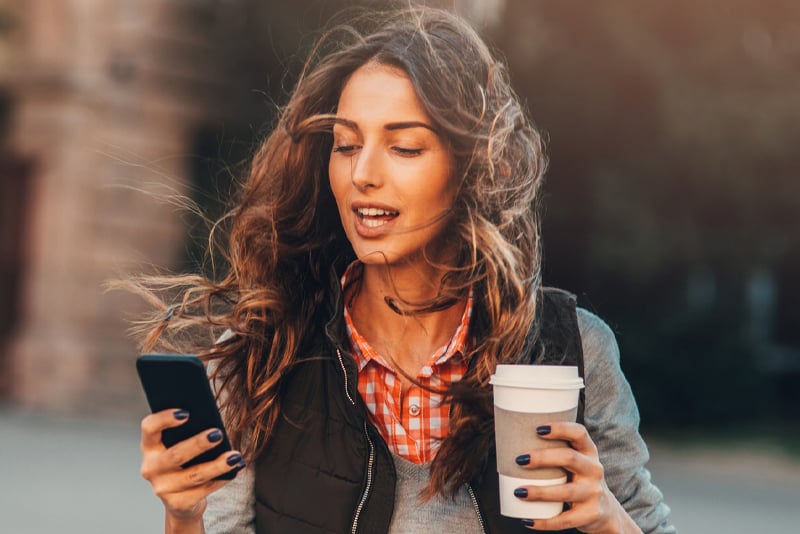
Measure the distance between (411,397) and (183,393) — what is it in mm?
706

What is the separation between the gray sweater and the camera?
2.54m

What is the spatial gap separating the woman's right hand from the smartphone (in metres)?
0.01

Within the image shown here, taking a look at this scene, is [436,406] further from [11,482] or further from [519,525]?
[11,482]

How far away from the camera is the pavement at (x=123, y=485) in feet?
26.4

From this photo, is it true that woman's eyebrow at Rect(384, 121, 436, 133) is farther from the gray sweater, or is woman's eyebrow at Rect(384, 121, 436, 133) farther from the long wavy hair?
the gray sweater

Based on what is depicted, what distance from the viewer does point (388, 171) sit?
2602mm

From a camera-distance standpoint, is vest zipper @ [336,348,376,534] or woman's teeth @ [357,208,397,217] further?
woman's teeth @ [357,208,397,217]

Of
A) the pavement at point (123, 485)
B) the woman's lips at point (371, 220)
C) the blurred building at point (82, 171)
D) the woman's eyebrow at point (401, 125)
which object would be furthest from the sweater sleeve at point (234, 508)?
the blurred building at point (82, 171)

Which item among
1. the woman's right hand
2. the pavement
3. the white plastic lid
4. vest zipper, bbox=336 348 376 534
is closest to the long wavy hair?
vest zipper, bbox=336 348 376 534

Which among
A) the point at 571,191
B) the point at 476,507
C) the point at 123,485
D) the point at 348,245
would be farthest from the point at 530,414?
the point at 571,191

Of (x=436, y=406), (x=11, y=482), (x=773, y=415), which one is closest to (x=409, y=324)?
(x=436, y=406)

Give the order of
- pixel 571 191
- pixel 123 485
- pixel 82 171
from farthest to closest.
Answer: pixel 82 171 < pixel 571 191 < pixel 123 485

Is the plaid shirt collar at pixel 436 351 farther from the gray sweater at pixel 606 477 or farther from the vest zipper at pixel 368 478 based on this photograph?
the gray sweater at pixel 606 477

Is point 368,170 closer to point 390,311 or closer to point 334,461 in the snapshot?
point 390,311
